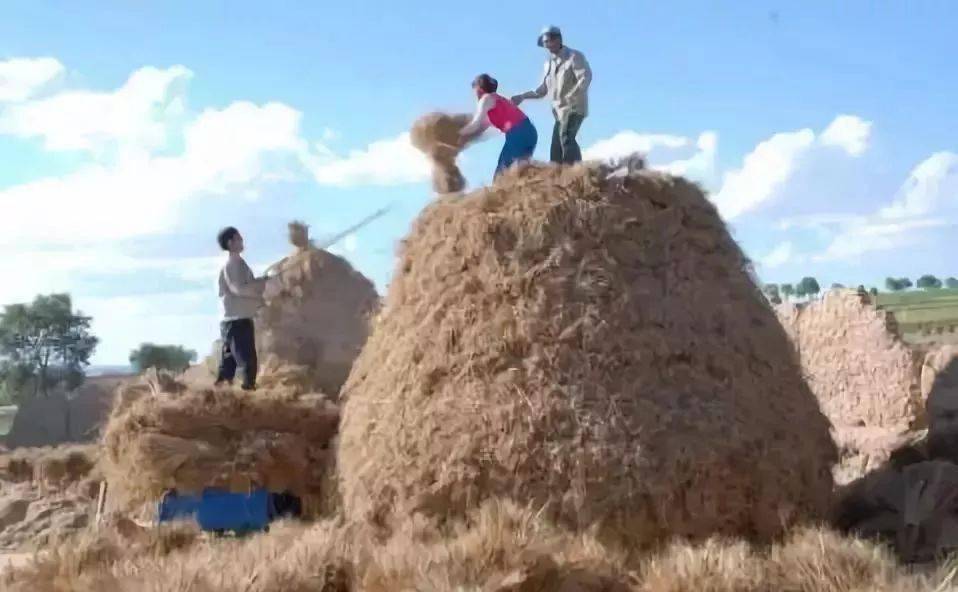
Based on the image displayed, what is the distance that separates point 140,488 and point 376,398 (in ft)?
6.31

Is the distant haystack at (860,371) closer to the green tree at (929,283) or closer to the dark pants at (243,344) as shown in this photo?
the dark pants at (243,344)

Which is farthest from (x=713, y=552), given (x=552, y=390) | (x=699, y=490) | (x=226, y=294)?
(x=226, y=294)

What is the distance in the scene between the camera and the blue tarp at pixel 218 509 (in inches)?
348

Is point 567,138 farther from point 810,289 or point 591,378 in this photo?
point 810,289

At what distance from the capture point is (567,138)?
369 inches

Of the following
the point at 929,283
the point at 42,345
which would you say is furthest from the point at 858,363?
the point at 929,283

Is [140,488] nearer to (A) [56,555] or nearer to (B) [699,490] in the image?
(A) [56,555]

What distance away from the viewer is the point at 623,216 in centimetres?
802

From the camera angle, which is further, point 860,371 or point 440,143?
point 860,371

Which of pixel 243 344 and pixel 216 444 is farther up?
pixel 243 344

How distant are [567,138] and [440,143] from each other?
3.17 ft

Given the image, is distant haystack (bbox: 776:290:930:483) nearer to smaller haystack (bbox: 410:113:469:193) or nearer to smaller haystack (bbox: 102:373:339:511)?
smaller haystack (bbox: 410:113:469:193)

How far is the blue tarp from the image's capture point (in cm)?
884

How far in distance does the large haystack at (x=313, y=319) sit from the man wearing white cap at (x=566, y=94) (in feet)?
33.8
